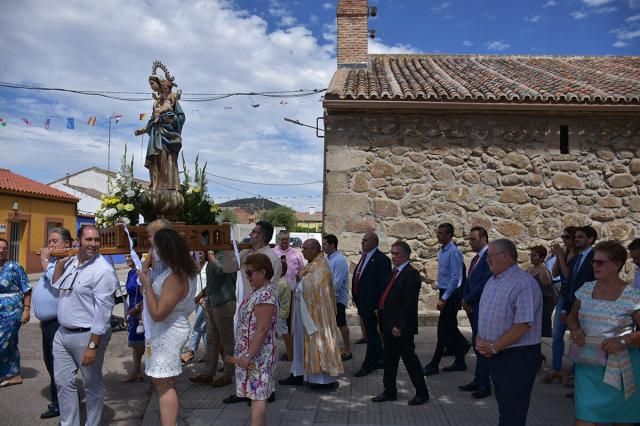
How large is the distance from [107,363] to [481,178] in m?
6.44

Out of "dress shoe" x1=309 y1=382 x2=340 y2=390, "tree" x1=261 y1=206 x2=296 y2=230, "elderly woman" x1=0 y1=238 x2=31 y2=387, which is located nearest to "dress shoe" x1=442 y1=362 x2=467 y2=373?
"dress shoe" x1=309 y1=382 x2=340 y2=390

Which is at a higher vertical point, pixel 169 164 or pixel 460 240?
pixel 169 164

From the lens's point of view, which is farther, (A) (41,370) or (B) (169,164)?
(A) (41,370)

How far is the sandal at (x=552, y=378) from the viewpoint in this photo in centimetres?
548

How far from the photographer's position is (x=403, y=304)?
189 inches

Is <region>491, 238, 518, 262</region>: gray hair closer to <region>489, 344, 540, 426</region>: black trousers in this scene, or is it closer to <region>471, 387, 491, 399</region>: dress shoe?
<region>489, 344, 540, 426</region>: black trousers

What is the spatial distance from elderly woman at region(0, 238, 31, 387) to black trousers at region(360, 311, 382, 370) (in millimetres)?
3843

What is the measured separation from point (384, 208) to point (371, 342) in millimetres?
3086

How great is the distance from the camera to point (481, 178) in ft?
27.9

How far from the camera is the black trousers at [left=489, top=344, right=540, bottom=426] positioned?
3.31 m

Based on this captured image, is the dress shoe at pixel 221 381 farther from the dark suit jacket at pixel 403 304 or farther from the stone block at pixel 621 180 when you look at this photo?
the stone block at pixel 621 180

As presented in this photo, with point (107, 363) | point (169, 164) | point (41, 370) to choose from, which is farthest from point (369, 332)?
point (41, 370)

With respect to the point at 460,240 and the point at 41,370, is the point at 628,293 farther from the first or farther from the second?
the point at 41,370

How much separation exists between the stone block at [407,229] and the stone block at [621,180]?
10.7ft
